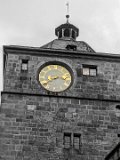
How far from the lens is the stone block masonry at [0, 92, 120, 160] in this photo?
26016 millimetres

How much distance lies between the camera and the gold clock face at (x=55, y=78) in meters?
28.3

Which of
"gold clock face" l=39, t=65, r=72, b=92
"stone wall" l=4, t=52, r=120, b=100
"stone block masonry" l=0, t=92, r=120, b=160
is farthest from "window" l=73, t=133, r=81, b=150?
"gold clock face" l=39, t=65, r=72, b=92

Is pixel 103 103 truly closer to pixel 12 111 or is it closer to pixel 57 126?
pixel 57 126

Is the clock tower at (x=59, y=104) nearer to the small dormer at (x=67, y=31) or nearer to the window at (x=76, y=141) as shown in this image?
the window at (x=76, y=141)

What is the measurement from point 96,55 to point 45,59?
3011mm

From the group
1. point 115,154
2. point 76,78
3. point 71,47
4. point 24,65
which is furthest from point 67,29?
point 115,154

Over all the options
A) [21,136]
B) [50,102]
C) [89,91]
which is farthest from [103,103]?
[21,136]

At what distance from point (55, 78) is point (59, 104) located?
1738 mm

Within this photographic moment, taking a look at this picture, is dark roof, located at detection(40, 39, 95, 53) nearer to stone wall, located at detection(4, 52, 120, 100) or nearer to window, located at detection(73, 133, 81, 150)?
stone wall, located at detection(4, 52, 120, 100)

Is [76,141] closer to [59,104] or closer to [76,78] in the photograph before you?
[59,104]

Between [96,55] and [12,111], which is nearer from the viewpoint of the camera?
[12,111]

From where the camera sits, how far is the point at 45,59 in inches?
1156

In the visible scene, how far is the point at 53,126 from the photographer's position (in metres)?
26.9

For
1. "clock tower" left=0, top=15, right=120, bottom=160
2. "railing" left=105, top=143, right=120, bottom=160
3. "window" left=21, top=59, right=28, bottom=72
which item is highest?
"window" left=21, top=59, right=28, bottom=72
